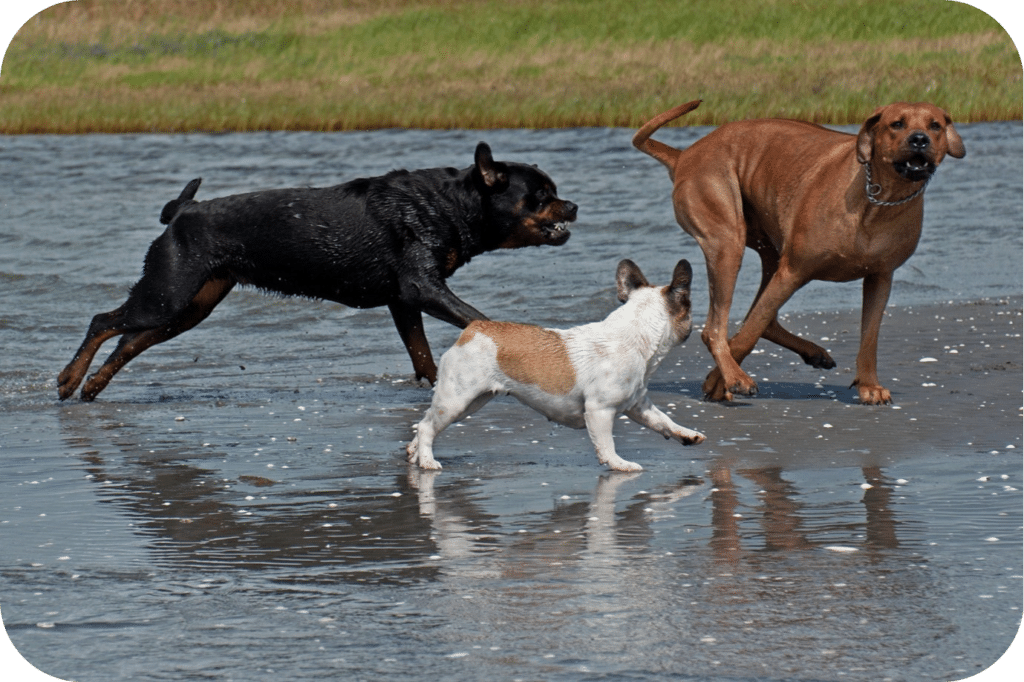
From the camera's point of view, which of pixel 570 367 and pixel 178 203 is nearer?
pixel 570 367

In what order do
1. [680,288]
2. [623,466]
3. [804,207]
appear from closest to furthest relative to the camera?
[623,466], [680,288], [804,207]

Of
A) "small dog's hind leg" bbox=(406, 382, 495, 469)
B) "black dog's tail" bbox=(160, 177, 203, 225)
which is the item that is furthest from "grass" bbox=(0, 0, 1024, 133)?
"small dog's hind leg" bbox=(406, 382, 495, 469)

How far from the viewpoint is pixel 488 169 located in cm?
843

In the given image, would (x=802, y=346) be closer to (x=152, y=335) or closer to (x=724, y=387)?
(x=724, y=387)

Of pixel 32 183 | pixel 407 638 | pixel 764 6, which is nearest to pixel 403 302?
pixel 407 638

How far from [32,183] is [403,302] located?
536 inches

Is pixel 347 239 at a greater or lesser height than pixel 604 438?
greater

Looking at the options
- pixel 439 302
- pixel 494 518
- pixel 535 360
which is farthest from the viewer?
pixel 439 302

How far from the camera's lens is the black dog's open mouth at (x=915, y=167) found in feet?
24.3

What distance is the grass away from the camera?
23141 mm

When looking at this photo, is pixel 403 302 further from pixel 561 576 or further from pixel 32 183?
pixel 32 183

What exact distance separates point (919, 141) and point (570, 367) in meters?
2.32

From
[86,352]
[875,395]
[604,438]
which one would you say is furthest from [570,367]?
[86,352]

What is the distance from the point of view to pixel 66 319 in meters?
11.9
